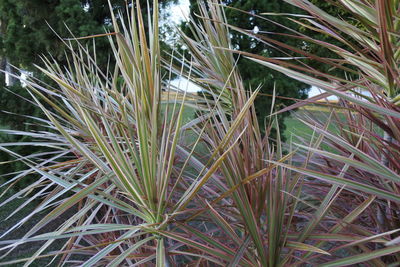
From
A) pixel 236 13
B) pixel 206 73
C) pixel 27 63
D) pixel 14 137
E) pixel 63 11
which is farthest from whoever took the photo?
pixel 27 63

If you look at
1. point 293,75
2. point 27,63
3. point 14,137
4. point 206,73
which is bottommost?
point 14,137

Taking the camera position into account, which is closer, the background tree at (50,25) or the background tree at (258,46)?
the background tree at (258,46)

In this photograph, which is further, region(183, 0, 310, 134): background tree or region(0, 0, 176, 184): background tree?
region(0, 0, 176, 184): background tree

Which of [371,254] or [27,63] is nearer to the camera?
[371,254]

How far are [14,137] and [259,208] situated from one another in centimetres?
259

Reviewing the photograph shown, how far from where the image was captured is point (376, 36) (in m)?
0.67

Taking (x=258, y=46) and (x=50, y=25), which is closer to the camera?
(x=258, y=46)

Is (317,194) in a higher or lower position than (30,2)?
lower

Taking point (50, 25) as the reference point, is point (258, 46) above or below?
below

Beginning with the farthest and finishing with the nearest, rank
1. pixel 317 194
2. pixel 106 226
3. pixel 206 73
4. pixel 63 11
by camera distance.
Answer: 1. pixel 63 11
2. pixel 206 73
3. pixel 317 194
4. pixel 106 226

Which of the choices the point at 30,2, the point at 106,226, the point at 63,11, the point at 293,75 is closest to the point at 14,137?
the point at 63,11

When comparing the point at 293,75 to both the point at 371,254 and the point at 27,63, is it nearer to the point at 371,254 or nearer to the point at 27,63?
the point at 371,254

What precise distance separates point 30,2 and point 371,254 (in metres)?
4.31

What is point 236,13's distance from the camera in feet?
10.3
